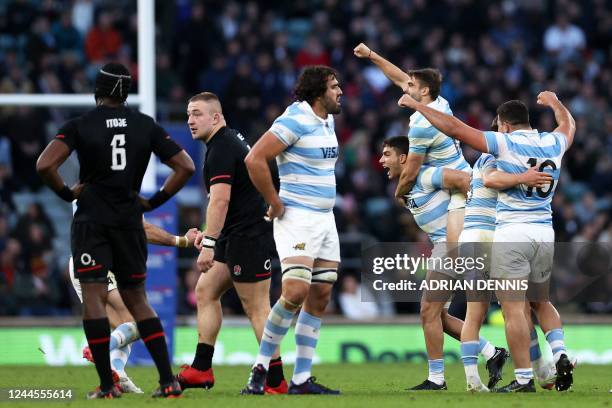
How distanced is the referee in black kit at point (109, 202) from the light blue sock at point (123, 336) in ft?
3.82

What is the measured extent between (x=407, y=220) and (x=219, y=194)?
917cm

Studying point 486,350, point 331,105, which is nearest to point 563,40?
point 486,350

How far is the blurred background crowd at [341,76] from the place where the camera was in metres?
19.3

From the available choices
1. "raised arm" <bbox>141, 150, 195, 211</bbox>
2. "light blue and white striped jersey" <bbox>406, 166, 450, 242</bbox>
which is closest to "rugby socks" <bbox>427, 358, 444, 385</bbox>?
"light blue and white striped jersey" <bbox>406, 166, 450, 242</bbox>

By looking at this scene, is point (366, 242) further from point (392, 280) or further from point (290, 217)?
point (290, 217)

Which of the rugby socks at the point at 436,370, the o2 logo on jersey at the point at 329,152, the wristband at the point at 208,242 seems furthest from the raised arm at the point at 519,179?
the wristband at the point at 208,242

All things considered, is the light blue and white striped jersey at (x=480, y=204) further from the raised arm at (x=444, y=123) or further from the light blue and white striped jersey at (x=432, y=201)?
the raised arm at (x=444, y=123)

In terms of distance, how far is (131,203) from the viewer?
9.70 meters

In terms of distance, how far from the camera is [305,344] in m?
10.1

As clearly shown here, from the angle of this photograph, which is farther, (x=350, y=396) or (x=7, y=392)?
(x=7, y=392)

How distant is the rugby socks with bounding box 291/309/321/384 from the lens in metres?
10.1

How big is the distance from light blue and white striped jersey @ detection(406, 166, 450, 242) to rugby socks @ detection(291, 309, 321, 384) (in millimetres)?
1622

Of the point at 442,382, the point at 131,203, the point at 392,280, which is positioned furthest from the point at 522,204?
the point at 392,280

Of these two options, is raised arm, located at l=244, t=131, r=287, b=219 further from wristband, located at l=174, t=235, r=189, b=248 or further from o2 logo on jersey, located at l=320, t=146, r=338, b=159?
wristband, located at l=174, t=235, r=189, b=248
